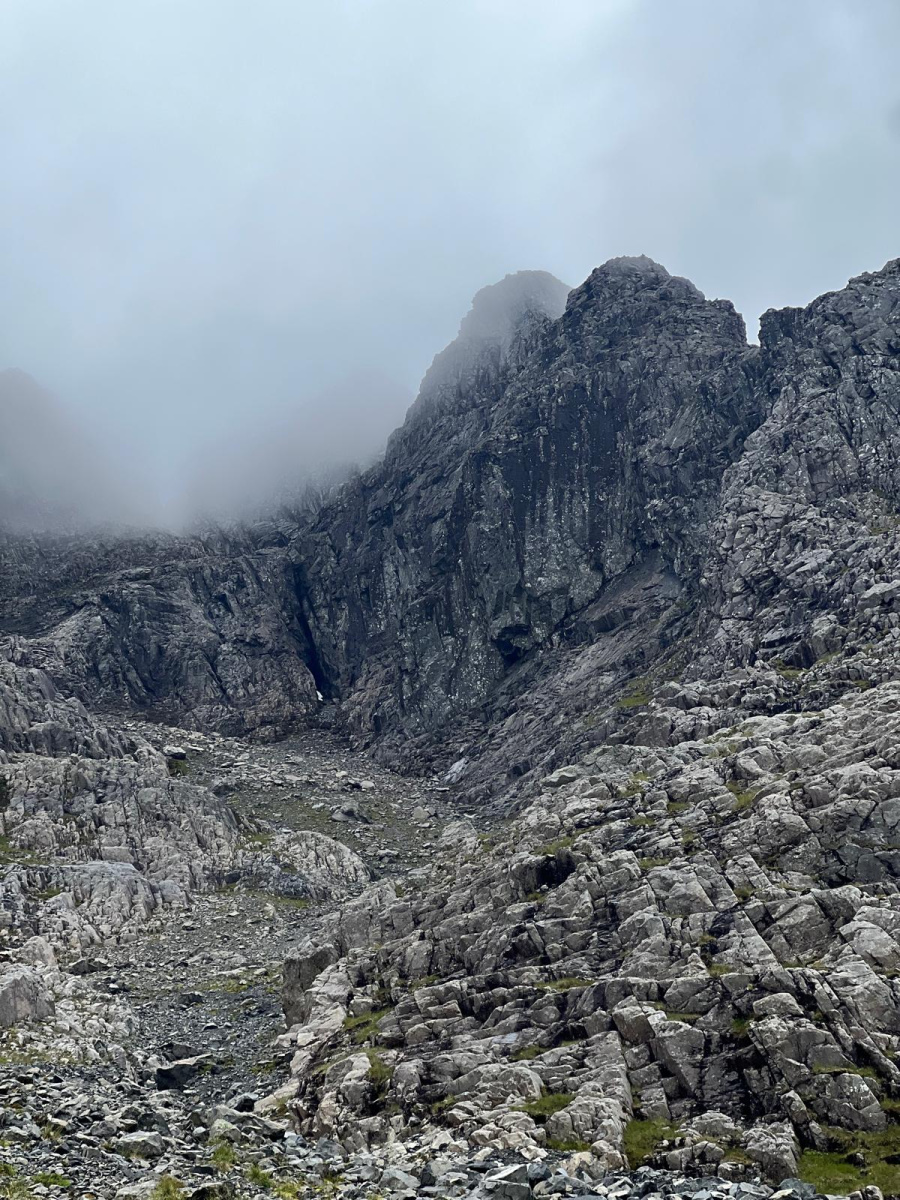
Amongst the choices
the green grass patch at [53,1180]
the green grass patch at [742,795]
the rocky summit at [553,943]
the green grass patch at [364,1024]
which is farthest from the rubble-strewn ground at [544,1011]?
the green grass patch at [742,795]

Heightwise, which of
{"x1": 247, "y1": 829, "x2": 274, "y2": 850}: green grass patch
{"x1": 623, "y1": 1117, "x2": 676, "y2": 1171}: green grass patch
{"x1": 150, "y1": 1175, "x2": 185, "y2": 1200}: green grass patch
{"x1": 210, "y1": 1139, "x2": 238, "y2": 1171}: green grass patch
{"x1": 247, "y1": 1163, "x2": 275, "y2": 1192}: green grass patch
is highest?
{"x1": 247, "y1": 829, "x2": 274, "y2": 850}: green grass patch

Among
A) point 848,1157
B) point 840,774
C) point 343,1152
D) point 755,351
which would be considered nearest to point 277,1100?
point 343,1152

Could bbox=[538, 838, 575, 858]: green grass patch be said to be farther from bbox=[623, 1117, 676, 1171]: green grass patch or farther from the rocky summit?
bbox=[623, 1117, 676, 1171]: green grass patch

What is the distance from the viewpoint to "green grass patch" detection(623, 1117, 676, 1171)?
129 feet

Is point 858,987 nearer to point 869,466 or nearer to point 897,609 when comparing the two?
point 897,609

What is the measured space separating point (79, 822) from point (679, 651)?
100137mm

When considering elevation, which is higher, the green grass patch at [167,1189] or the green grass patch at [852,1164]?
the green grass patch at [167,1189]

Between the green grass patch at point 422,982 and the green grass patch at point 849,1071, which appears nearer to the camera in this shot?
the green grass patch at point 849,1071

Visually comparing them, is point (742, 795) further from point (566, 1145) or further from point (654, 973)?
point (566, 1145)

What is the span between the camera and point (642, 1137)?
40781mm

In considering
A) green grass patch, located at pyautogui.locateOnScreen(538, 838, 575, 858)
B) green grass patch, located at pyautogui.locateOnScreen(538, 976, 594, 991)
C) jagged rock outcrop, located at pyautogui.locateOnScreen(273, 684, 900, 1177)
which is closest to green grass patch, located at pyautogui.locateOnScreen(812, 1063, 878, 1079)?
jagged rock outcrop, located at pyautogui.locateOnScreen(273, 684, 900, 1177)

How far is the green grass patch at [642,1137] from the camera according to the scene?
3922 centimetres

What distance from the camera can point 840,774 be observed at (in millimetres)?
65000

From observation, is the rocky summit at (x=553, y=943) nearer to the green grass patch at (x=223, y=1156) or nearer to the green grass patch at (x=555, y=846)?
the green grass patch at (x=223, y=1156)
